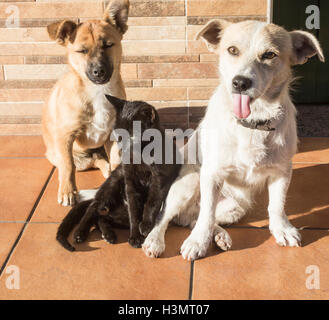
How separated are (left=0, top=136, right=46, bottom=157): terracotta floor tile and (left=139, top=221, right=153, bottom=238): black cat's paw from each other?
1.57 meters

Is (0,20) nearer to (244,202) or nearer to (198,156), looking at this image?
(198,156)

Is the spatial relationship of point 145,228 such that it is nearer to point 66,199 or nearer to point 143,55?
point 66,199

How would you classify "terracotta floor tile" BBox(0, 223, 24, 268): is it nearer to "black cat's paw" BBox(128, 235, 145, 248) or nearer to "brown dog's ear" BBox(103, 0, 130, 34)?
"black cat's paw" BBox(128, 235, 145, 248)

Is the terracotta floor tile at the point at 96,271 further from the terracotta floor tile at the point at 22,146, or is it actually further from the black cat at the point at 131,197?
the terracotta floor tile at the point at 22,146

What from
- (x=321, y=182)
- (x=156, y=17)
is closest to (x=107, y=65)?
(x=156, y=17)

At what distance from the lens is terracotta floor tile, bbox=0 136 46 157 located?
4.27m

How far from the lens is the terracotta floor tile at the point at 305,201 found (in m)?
3.28

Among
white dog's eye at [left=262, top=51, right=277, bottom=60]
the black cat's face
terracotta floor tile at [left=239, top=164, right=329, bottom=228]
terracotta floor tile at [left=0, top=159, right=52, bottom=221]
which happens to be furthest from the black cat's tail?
white dog's eye at [left=262, top=51, right=277, bottom=60]

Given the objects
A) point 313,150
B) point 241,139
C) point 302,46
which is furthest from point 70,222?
point 313,150

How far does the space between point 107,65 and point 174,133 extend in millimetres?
1236

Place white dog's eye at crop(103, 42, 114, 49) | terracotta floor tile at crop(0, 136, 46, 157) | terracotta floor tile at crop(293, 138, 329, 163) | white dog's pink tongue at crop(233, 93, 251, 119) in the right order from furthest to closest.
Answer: terracotta floor tile at crop(0, 136, 46, 157) → terracotta floor tile at crop(293, 138, 329, 163) → white dog's eye at crop(103, 42, 114, 49) → white dog's pink tongue at crop(233, 93, 251, 119)

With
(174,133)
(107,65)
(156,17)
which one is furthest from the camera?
(174,133)

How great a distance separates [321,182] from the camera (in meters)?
3.73

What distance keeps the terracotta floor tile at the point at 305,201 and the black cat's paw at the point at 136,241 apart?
27.6 inches
